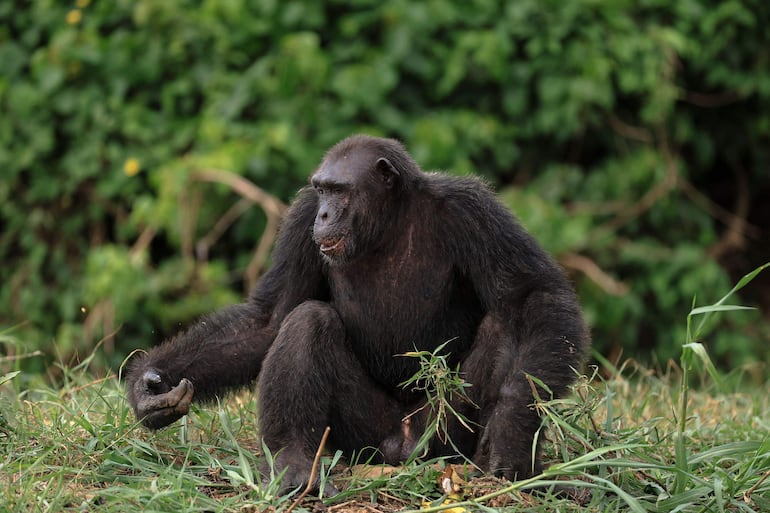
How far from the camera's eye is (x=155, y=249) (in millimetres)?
10891

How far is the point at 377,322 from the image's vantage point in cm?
537

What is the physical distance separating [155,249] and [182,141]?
123cm

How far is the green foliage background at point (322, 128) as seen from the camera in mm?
9953

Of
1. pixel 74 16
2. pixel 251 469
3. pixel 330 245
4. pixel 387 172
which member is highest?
pixel 74 16

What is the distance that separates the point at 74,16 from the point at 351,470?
712cm

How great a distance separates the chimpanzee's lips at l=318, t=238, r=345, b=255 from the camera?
5242 mm

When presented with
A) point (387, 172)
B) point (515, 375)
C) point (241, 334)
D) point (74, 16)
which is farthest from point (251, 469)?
point (74, 16)

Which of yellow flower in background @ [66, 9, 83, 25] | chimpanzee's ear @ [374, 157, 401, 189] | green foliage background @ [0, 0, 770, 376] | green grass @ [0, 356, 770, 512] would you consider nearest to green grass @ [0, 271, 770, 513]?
green grass @ [0, 356, 770, 512]

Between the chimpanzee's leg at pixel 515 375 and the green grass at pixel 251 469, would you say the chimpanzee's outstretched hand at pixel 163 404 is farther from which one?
the chimpanzee's leg at pixel 515 375

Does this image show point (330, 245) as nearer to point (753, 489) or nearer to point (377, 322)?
point (377, 322)

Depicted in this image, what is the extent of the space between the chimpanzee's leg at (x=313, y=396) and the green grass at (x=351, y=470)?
14 cm

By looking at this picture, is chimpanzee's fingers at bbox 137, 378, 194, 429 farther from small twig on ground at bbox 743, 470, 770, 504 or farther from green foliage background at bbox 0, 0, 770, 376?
green foliage background at bbox 0, 0, 770, 376

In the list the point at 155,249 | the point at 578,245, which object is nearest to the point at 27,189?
the point at 155,249

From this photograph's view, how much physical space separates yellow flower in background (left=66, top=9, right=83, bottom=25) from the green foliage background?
0.01 m
